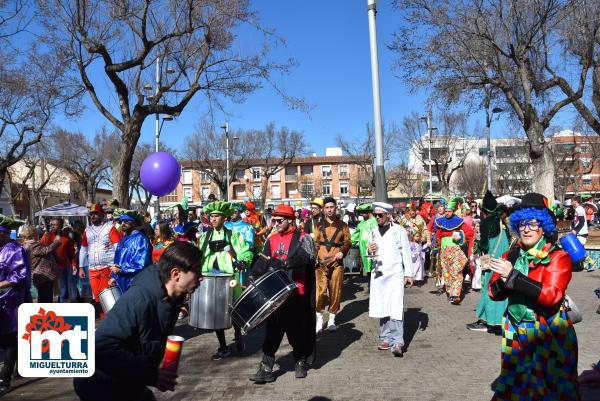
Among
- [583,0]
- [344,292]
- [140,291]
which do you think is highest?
[583,0]

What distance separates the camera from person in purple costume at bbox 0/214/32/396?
17.7 feet

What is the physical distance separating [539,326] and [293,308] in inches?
114

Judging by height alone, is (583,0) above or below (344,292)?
above

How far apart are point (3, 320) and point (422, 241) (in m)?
10.4

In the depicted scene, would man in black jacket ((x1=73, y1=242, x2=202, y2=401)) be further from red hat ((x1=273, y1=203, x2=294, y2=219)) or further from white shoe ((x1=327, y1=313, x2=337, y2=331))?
white shoe ((x1=327, y1=313, x2=337, y2=331))

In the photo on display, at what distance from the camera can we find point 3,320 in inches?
211

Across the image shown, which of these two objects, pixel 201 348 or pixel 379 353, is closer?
pixel 379 353

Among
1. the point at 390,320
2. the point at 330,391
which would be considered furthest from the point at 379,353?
the point at 330,391

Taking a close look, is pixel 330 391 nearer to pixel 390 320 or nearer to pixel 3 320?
pixel 390 320

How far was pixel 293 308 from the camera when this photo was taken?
5.83 meters

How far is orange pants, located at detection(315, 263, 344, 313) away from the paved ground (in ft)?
1.56

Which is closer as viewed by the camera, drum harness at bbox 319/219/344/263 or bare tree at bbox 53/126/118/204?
drum harness at bbox 319/219/344/263

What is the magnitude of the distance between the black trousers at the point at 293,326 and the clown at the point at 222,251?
927 mm

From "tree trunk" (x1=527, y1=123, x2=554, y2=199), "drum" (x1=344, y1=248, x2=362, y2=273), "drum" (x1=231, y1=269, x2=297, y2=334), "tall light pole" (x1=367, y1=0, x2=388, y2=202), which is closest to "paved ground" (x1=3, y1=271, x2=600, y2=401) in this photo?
"drum" (x1=231, y1=269, x2=297, y2=334)
